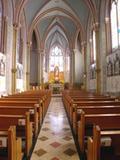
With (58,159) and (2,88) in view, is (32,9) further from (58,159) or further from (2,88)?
(58,159)

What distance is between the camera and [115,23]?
11938mm

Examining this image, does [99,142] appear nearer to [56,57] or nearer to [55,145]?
[55,145]

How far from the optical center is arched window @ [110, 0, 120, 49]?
11.2 metres

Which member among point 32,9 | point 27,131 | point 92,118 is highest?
point 32,9

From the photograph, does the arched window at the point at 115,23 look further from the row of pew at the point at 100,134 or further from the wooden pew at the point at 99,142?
the wooden pew at the point at 99,142

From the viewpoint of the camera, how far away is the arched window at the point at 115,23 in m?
11.2

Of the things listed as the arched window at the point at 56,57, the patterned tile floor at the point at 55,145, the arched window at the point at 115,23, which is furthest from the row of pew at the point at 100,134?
the arched window at the point at 56,57

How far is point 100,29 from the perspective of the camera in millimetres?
14055

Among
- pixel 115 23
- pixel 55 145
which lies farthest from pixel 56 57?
pixel 55 145

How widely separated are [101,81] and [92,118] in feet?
34.2

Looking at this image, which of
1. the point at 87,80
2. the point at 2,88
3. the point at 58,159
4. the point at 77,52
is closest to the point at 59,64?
the point at 77,52

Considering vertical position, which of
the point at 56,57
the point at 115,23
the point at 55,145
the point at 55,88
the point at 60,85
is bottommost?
the point at 55,145

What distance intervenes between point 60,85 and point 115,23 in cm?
1650

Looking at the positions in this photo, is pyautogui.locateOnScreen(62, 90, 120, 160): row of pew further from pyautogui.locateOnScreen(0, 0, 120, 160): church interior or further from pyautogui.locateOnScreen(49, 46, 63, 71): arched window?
pyautogui.locateOnScreen(49, 46, 63, 71): arched window
